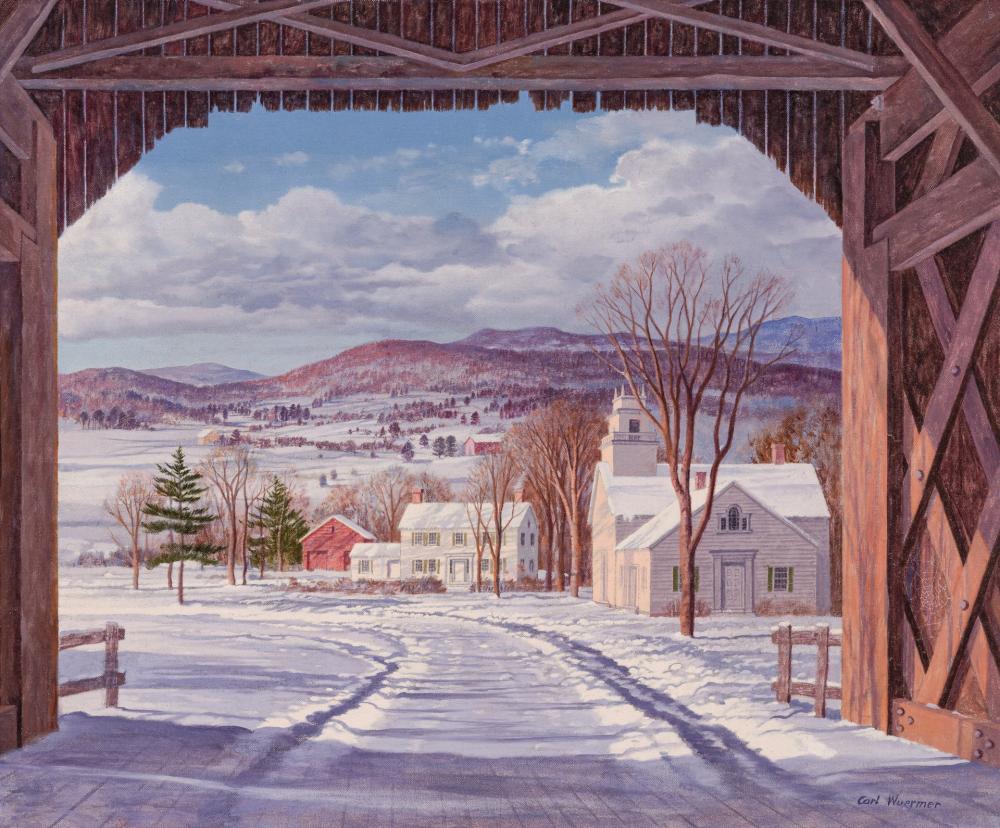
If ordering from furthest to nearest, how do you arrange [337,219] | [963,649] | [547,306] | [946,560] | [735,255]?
[337,219]
[547,306]
[735,255]
[946,560]
[963,649]

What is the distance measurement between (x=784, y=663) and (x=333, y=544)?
109ft

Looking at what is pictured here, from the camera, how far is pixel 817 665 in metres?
8.05

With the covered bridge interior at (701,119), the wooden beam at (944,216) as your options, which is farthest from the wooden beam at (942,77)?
the covered bridge interior at (701,119)

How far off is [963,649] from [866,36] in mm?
3322

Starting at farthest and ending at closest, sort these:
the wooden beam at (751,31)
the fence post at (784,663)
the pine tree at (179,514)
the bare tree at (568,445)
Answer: the pine tree at (179,514), the bare tree at (568,445), the fence post at (784,663), the wooden beam at (751,31)

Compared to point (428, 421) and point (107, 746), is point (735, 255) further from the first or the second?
point (107, 746)

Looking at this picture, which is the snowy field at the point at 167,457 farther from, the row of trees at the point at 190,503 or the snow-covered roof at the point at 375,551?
the snow-covered roof at the point at 375,551

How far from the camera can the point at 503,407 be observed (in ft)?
94.0

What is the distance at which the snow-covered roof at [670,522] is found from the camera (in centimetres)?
2138

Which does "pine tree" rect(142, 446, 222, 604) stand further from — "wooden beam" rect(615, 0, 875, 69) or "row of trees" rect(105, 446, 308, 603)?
"wooden beam" rect(615, 0, 875, 69)

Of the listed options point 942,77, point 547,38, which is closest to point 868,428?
point 942,77

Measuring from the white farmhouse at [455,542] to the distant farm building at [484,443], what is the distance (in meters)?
4.19

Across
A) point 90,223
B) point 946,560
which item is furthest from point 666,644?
point 90,223

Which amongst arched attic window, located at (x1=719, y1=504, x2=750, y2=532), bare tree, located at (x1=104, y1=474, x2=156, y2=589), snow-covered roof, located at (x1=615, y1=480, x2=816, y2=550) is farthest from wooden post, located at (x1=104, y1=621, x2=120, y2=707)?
bare tree, located at (x1=104, y1=474, x2=156, y2=589)
